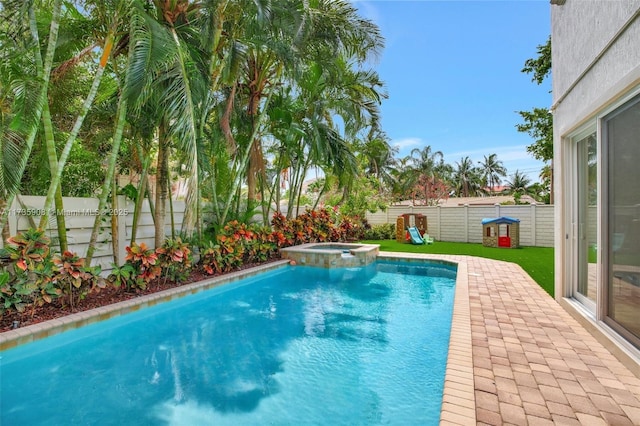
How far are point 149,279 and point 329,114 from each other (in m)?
8.31

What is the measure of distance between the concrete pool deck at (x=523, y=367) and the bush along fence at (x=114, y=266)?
0.53 m

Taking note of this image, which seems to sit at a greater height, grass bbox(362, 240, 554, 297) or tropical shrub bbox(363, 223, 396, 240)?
tropical shrub bbox(363, 223, 396, 240)

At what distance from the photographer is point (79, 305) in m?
5.42

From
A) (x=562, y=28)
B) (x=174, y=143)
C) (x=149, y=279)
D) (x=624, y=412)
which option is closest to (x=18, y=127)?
(x=174, y=143)

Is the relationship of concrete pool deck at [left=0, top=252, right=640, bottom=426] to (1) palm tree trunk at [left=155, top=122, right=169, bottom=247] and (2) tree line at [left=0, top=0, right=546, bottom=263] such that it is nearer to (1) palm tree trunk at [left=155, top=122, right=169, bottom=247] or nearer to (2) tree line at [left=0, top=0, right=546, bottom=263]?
(1) palm tree trunk at [left=155, top=122, right=169, bottom=247]

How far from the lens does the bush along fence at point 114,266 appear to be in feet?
15.5

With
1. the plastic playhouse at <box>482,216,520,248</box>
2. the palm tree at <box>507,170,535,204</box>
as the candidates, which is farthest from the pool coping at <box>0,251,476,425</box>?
the palm tree at <box>507,170,535,204</box>

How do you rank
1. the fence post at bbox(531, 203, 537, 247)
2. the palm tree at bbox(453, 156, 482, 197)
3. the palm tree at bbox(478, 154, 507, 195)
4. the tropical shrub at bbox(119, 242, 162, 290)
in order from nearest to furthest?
the tropical shrub at bbox(119, 242, 162, 290) < the fence post at bbox(531, 203, 537, 247) < the palm tree at bbox(453, 156, 482, 197) < the palm tree at bbox(478, 154, 507, 195)

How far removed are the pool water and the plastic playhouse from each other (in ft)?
27.9

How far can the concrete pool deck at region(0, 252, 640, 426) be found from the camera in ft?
8.36

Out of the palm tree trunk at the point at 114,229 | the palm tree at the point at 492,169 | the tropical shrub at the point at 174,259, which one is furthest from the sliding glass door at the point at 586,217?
the palm tree at the point at 492,169

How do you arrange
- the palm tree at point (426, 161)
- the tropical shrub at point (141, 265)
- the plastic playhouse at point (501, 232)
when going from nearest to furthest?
the tropical shrub at point (141, 265) < the plastic playhouse at point (501, 232) < the palm tree at point (426, 161)

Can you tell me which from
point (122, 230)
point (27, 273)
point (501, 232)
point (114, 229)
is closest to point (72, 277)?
point (27, 273)

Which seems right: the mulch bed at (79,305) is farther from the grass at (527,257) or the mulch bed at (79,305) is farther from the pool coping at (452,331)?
the grass at (527,257)
